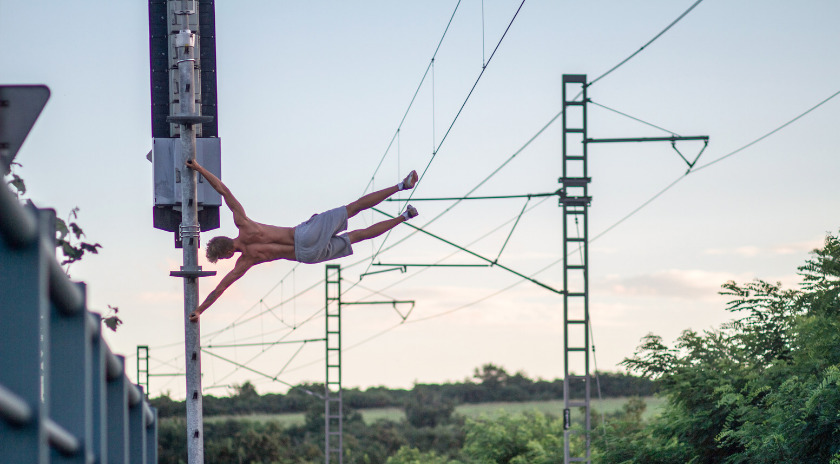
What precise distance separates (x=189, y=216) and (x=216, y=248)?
1.18 metres

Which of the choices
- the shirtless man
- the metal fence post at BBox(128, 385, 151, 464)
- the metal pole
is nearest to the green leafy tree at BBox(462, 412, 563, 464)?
the metal pole

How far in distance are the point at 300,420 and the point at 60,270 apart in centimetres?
8651

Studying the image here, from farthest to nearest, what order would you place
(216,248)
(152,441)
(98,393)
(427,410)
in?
(427,410)
(216,248)
(152,441)
(98,393)

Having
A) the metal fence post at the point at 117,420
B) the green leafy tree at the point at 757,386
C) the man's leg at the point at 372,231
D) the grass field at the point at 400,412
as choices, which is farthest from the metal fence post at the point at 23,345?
the grass field at the point at 400,412

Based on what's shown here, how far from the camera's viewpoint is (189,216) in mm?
11633

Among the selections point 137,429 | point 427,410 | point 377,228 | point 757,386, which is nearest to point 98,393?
point 137,429

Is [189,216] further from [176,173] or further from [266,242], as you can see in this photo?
[266,242]

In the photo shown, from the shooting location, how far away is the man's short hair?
1057cm

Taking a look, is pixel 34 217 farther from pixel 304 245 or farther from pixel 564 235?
pixel 564 235

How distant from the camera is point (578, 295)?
17812 millimetres

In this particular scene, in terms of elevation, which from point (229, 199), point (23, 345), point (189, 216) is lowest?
point (23, 345)

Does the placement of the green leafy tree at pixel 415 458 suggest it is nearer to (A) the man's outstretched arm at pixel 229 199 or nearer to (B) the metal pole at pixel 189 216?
(B) the metal pole at pixel 189 216

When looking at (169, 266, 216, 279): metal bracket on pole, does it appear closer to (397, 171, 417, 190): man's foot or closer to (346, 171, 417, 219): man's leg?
(346, 171, 417, 219): man's leg

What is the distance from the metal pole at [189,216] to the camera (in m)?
11.5
